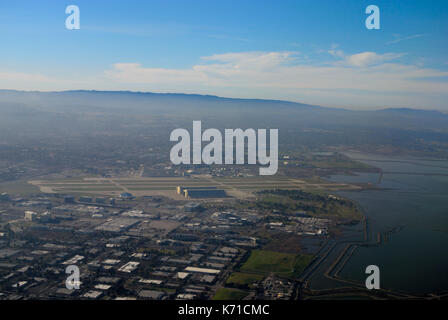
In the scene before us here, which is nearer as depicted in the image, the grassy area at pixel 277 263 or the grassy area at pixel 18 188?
the grassy area at pixel 277 263

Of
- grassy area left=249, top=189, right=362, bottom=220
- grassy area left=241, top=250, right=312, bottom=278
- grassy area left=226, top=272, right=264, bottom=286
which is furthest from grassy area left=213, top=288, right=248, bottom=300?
grassy area left=249, top=189, right=362, bottom=220

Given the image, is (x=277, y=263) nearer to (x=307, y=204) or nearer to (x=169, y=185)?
(x=307, y=204)

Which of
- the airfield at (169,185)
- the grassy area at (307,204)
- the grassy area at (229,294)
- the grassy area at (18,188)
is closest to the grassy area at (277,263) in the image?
the grassy area at (229,294)

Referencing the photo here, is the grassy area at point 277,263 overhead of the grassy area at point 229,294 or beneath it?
overhead

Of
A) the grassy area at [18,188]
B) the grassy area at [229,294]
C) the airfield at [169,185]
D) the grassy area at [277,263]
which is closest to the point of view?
the grassy area at [229,294]

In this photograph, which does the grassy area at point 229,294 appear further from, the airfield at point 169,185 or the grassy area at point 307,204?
the airfield at point 169,185

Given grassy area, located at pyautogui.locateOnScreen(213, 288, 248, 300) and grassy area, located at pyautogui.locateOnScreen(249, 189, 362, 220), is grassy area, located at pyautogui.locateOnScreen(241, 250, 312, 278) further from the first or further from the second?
grassy area, located at pyautogui.locateOnScreen(249, 189, 362, 220)

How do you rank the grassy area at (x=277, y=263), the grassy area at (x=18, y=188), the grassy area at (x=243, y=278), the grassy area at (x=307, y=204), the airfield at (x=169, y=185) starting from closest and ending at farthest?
1. the grassy area at (x=243, y=278)
2. the grassy area at (x=277, y=263)
3. the grassy area at (x=307, y=204)
4. the grassy area at (x=18, y=188)
5. the airfield at (x=169, y=185)

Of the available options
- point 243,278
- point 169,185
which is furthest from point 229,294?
point 169,185

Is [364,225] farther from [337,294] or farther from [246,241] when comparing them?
[337,294]
